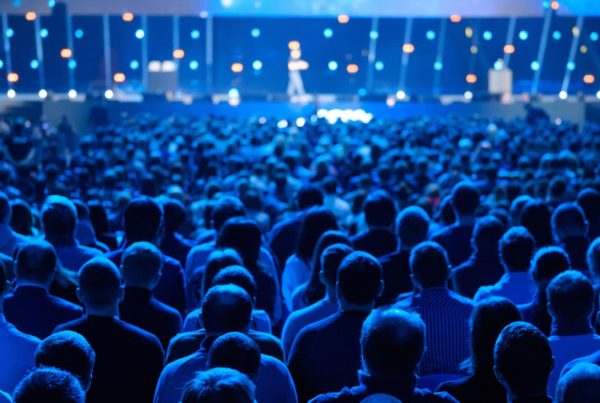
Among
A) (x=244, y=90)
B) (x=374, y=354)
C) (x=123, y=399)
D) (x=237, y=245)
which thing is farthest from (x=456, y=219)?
(x=244, y=90)

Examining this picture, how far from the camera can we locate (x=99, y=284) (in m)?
4.75

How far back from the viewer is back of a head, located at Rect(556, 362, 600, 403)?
123 inches

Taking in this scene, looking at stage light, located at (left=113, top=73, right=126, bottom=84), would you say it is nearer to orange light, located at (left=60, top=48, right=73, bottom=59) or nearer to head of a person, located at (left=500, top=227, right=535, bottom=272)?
orange light, located at (left=60, top=48, right=73, bottom=59)

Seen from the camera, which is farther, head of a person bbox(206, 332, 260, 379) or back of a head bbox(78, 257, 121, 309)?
back of a head bbox(78, 257, 121, 309)

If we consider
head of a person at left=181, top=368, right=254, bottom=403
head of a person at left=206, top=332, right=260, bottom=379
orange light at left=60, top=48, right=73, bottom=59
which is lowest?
orange light at left=60, top=48, right=73, bottom=59

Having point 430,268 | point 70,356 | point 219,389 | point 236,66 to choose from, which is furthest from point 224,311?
point 236,66

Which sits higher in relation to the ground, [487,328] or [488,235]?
[487,328]

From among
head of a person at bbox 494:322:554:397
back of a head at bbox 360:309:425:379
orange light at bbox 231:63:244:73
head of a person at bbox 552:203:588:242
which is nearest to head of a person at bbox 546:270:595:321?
head of a person at bbox 494:322:554:397

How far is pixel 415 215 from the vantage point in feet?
22.9

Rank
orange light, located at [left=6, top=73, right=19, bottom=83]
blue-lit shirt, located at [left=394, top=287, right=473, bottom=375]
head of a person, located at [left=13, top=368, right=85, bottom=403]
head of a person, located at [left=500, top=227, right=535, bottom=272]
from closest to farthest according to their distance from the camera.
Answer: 1. head of a person, located at [left=13, top=368, right=85, bottom=403]
2. blue-lit shirt, located at [left=394, top=287, right=473, bottom=375]
3. head of a person, located at [left=500, top=227, right=535, bottom=272]
4. orange light, located at [left=6, top=73, right=19, bottom=83]

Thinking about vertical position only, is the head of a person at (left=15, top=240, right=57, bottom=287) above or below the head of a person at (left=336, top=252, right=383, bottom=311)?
below

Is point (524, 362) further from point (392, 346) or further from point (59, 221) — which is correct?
point (59, 221)

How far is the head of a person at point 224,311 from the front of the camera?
419 centimetres

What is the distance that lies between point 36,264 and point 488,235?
9.74 feet
